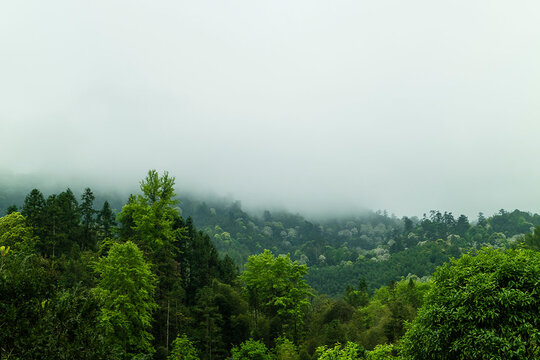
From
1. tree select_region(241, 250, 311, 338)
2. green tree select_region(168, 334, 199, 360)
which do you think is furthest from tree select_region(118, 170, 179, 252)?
tree select_region(241, 250, 311, 338)

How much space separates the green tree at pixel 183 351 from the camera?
36.5 meters

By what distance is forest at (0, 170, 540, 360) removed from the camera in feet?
39.5

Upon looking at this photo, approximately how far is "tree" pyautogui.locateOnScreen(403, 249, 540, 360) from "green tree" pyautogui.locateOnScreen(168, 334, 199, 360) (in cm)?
2700

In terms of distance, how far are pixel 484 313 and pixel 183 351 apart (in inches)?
1240

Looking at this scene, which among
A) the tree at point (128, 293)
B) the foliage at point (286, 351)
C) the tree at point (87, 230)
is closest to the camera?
the tree at point (128, 293)

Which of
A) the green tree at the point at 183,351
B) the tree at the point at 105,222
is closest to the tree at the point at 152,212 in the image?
the green tree at the point at 183,351

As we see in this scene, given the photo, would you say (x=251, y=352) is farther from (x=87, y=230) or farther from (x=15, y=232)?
(x=87, y=230)

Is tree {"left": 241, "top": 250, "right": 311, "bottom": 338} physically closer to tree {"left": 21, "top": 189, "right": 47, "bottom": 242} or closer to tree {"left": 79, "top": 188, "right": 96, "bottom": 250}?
tree {"left": 79, "top": 188, "right": 96, "bottom": 250}

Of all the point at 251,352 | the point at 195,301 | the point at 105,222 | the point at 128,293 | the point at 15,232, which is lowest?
the point at 251,352

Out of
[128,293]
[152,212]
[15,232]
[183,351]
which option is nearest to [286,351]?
[183,351]

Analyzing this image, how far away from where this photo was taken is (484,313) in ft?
44.8

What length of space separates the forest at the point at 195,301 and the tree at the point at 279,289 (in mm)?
175

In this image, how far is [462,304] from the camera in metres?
14.5

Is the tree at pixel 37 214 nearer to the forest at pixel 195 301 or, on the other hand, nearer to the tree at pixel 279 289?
the forest at pixel 195 301
